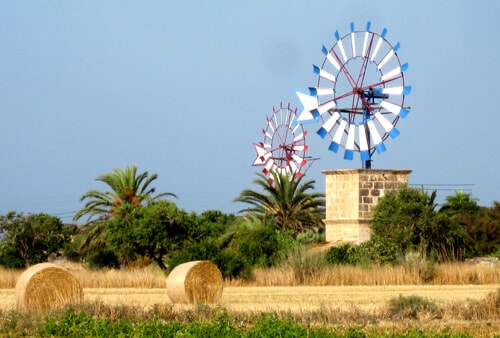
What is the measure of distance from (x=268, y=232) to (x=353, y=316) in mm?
18715

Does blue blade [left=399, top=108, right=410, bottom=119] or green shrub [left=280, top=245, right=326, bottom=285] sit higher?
blue blade [left=399, top=108, right=410, bottom=119]

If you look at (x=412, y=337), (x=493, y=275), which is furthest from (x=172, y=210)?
(x=412, y=337)

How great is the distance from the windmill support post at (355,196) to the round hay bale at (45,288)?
19.2 metres

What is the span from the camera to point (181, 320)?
16.5 metres

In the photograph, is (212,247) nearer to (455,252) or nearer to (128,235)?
(128,235)

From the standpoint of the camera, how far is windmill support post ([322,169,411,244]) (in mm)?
39188

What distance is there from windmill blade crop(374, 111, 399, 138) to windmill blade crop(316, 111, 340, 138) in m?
1.63

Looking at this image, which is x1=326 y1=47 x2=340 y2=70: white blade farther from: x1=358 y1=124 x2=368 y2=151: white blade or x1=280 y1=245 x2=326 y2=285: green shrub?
x1=280 y1=245 x2=326 y2=285: green shrub

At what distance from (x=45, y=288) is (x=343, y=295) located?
6902 millimetres

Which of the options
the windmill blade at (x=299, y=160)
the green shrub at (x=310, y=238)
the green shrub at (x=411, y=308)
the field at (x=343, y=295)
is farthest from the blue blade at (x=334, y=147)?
the green shrub at (x=411, y=308)

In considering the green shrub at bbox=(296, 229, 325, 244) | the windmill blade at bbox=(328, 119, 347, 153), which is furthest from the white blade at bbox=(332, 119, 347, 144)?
the green shrub at bbox=(296, 229, 325, 244)

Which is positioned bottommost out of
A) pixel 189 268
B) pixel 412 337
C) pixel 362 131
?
pixel 412 337

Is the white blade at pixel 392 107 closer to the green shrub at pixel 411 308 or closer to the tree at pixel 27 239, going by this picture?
the tree at pixel 27 239

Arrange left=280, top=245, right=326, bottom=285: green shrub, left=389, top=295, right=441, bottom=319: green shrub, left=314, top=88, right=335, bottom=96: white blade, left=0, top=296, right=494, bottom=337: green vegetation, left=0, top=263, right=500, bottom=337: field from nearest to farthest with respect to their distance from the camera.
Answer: left=0, top=296, right=494, bottom=337: green vegetation < left=0, top=263, right=500, bottom=337: field < left=389, top=295, right=441, bottom=319: green shrub < left=280, top=245, right=326, bottom=285: green shrub < left=314, top=88, right=335, bottom=96: white blade
